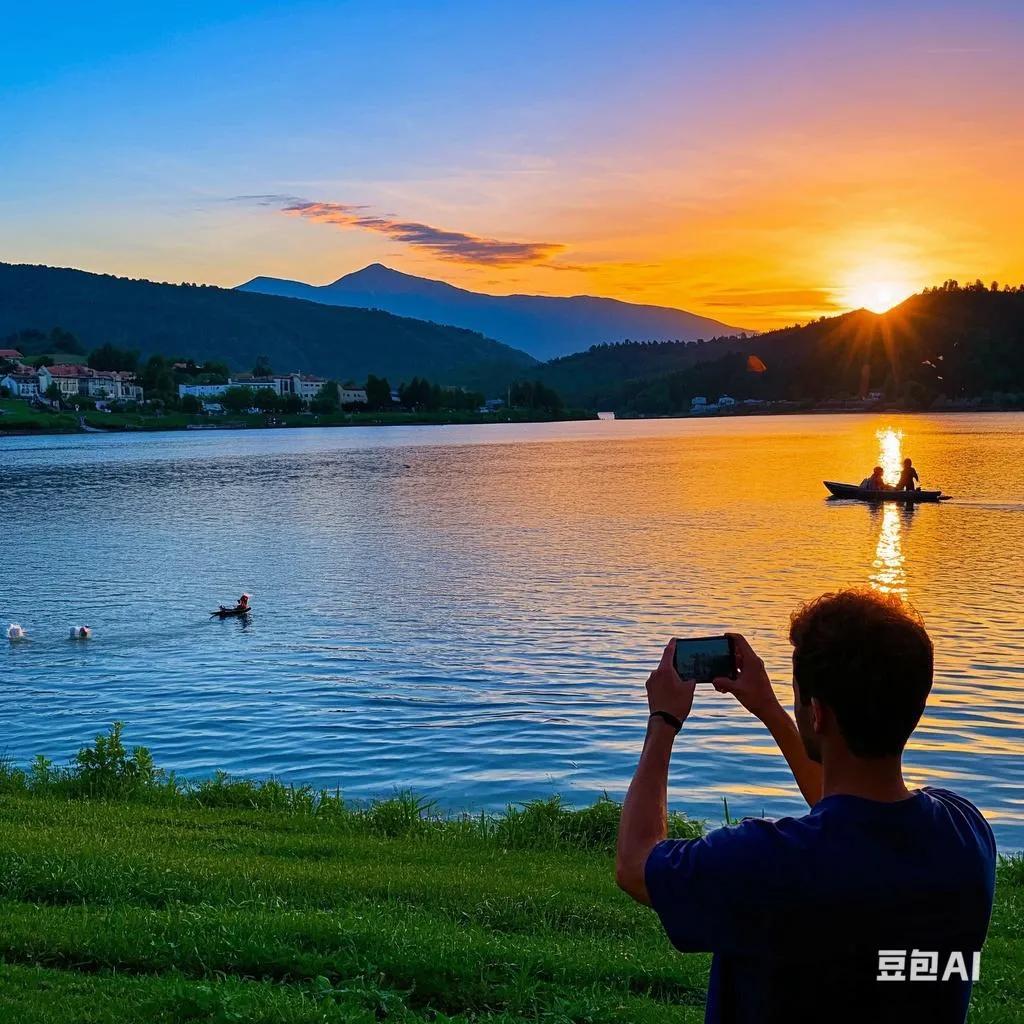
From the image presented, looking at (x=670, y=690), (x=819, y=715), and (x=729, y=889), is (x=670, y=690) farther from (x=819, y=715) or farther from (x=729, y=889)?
(x=729, y=889)

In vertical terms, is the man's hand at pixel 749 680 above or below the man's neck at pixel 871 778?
above

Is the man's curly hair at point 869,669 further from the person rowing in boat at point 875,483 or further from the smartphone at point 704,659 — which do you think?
the person rowing in boat at point 875,483

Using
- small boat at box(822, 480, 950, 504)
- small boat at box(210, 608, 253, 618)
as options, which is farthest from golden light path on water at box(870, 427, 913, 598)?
small boat at box(210, 608, 253, 618)

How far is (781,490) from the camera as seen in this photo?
7119cm

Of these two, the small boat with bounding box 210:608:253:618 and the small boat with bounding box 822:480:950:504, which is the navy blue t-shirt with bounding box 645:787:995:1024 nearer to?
the small boat with bounding box 210:608:253:618

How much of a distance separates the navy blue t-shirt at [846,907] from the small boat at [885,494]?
181 feet

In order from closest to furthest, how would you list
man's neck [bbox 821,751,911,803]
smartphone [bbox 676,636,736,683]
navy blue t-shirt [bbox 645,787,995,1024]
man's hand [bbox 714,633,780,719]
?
navy blue t-shirt [bbox 645,787,995,1024], man's neck [bbox 821,751,911,803], smartphone [bbox 676,636,736,683], man's hand [bbox 714,633,780,719]

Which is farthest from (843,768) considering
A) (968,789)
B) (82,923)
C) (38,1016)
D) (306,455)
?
(306,455)

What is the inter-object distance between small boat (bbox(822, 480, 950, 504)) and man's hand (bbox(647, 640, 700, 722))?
180 ft

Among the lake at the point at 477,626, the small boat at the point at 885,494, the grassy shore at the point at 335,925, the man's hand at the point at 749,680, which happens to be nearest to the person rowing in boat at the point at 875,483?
the small boat at the point at 885,494

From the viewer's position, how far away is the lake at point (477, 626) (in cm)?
1747

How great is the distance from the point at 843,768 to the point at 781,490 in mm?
70006

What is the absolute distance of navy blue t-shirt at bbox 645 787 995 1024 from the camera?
114 inches

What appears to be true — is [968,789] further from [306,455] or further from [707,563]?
[306,455]
